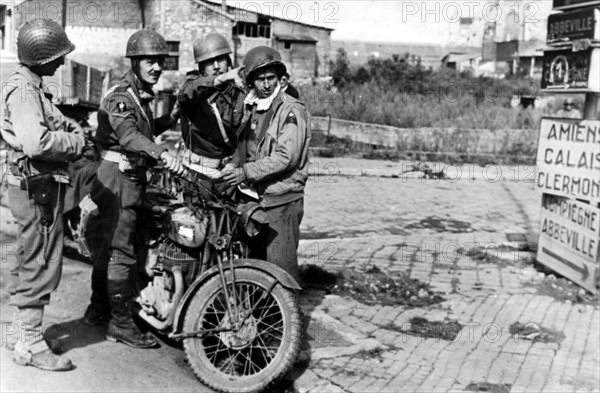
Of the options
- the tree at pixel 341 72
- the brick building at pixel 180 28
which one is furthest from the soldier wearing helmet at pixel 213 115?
the tree at pixel 341 72

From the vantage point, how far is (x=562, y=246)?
7785mm

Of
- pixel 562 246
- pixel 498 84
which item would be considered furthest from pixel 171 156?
pixel 498 84

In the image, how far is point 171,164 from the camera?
A: 455 cm

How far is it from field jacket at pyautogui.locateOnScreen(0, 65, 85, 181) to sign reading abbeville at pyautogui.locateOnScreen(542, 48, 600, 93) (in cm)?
534

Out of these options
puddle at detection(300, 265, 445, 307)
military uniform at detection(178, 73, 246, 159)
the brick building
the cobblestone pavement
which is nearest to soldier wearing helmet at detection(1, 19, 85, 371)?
the cobblestone pavement

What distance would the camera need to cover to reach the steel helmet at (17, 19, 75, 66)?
436cm

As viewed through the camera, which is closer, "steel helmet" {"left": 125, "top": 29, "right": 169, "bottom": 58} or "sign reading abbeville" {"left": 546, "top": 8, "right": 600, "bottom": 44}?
"steel helmet" {"left": 125, "top": 29, "right": 169, "bottom": 58}

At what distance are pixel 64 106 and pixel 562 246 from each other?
265 inches

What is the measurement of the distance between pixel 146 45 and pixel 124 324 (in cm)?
193

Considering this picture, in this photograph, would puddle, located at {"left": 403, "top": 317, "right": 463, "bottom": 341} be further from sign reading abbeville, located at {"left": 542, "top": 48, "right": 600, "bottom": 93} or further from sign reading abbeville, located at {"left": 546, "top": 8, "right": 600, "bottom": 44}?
sign reading abbeville, located at {"left": 546, "top": 8, "right": 600, "bottom": 44}

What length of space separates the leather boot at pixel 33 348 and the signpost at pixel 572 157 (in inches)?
206

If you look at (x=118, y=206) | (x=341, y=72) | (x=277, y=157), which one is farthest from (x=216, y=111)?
(x=341, y=72)

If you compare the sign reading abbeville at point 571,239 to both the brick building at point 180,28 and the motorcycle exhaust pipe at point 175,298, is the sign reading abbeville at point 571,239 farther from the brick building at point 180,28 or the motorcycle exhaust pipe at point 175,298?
the brick building at point 180,28

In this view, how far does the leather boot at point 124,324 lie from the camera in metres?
5.05
